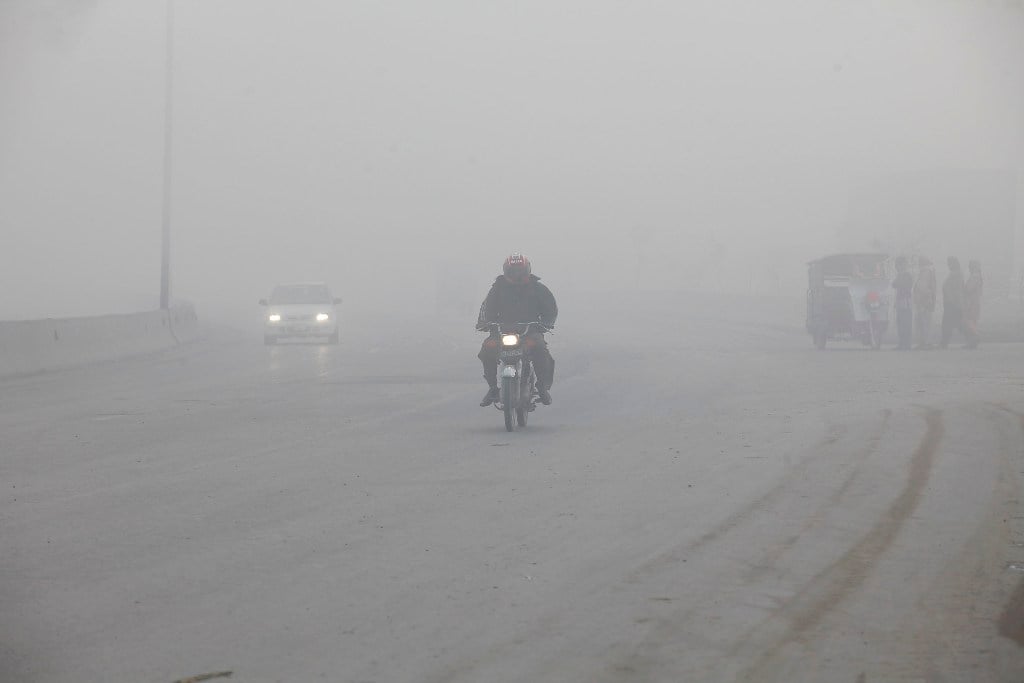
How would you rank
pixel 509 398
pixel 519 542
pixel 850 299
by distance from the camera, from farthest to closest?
pixel 850 299, pixel 509 398, pixel 519 542

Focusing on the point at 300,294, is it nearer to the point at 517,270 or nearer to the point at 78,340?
the point at 78,340

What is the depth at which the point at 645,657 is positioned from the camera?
5.52 m

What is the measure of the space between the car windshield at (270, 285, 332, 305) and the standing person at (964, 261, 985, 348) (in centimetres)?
1793

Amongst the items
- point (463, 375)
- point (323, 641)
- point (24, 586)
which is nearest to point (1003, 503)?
point (323, 641)

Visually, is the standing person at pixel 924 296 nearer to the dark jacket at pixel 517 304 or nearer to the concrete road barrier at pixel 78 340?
the concrete road barrier at pixel 78 340

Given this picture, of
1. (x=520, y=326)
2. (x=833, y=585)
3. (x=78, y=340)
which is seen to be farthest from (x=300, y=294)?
(x=833, y=585)

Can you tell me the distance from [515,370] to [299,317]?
83.9 feet

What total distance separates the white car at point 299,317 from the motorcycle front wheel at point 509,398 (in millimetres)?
24711

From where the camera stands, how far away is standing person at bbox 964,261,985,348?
3194 cm

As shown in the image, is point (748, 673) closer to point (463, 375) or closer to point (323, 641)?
point (323, 641)

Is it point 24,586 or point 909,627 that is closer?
point 909,627

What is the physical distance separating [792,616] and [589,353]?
26866mm

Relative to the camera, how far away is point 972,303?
107 ft

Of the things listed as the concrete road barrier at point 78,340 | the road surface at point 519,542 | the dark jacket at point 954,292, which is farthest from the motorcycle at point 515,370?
the dark jacket at point 954,292
